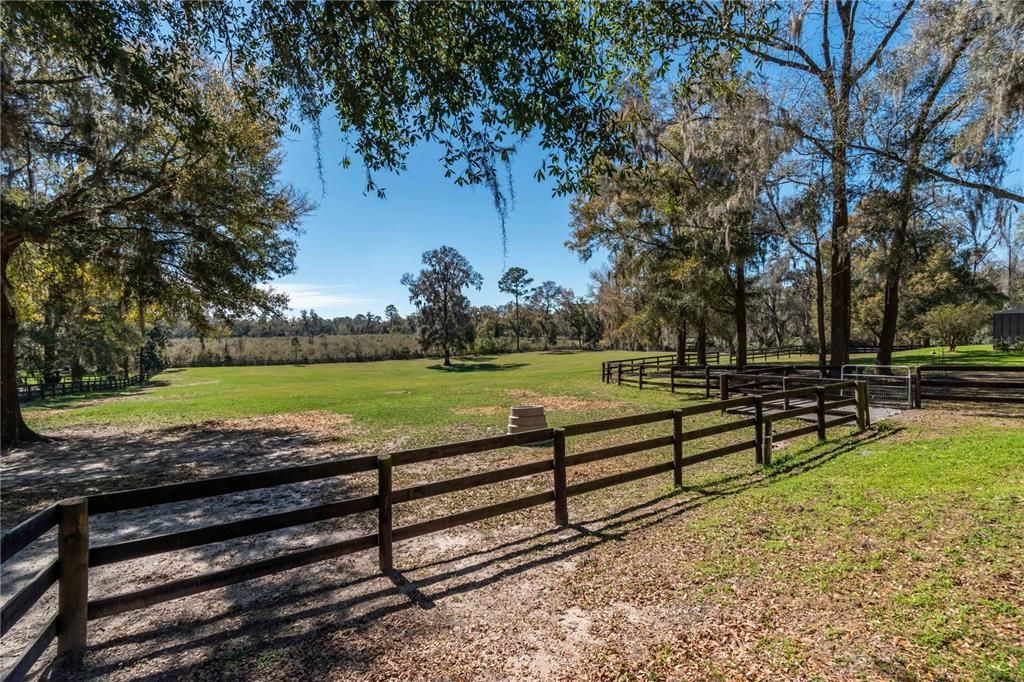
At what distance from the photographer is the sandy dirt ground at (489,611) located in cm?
306

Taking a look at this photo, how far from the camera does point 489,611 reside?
12.4ft

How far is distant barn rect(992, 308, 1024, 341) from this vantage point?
37781mm

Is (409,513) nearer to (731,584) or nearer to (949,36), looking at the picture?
(731,584)

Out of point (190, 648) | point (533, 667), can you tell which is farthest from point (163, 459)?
point (533, 667)

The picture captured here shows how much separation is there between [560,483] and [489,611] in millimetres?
2015

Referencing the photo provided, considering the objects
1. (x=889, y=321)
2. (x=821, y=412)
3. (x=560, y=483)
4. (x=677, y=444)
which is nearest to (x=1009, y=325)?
(x=889, y=321)

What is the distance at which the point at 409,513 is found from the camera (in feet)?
21.5

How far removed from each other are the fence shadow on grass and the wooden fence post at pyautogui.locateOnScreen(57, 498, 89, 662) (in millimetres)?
189

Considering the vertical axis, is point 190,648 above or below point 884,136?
below

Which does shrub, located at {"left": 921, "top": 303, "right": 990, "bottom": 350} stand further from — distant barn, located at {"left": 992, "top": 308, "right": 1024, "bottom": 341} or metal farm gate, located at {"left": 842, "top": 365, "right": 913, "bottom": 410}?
metal farm gate, located at {"left": 842, "top": 365, "right": 913, "bottom": 410}

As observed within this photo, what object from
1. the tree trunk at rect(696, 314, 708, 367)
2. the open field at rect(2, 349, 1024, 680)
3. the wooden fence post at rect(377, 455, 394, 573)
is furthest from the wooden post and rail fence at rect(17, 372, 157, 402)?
the tree trunk at rect(696, 314, 708, 367)

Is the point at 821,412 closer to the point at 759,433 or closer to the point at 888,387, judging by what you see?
the point at 759,433

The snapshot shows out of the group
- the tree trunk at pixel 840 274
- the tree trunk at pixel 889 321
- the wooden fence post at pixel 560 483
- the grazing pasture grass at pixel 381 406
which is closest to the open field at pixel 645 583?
the wooden fence post at pixel 560 483

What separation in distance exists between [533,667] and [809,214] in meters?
18.6
